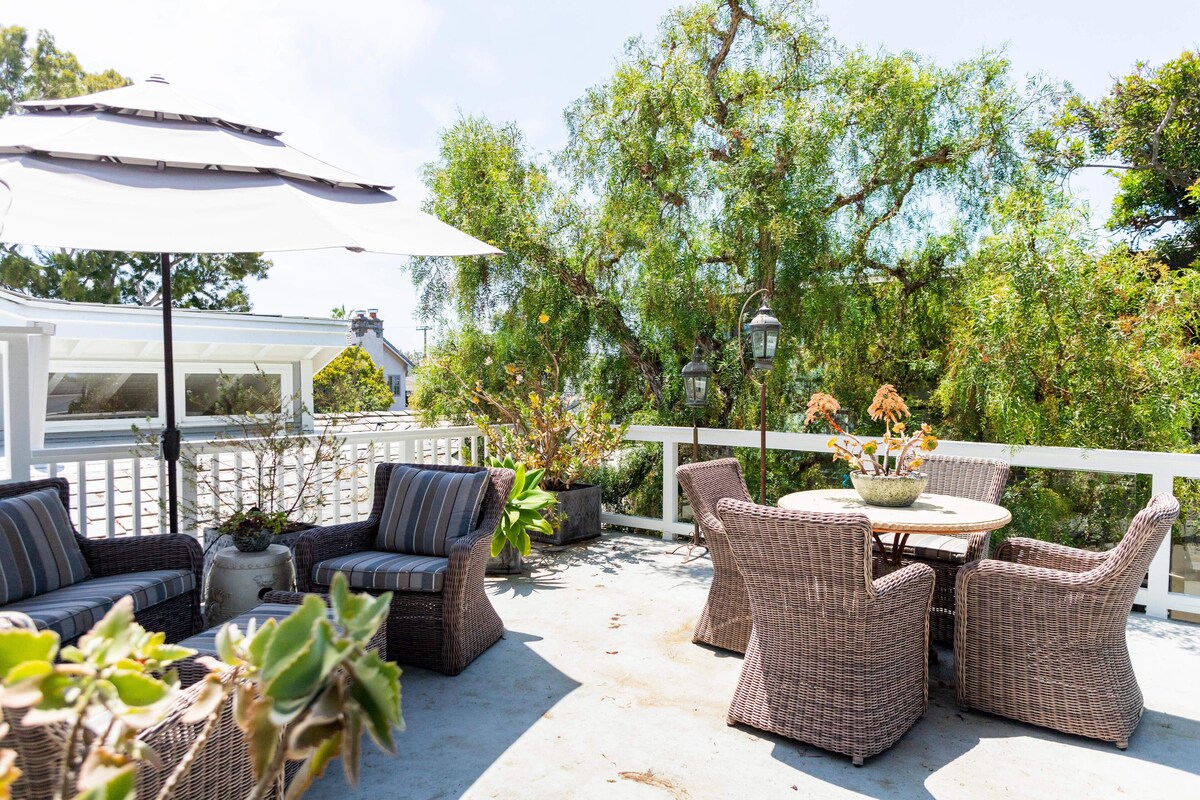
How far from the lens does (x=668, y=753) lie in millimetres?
2662

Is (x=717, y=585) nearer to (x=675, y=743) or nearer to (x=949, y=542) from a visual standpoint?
(x=675, y=743)

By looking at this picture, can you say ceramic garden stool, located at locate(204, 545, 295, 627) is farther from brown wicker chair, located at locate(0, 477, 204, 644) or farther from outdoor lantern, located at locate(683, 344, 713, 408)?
outdoor lantern, located at locate(683, 344, 713, 408)

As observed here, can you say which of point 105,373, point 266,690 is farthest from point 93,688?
point 105,373

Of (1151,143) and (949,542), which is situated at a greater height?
(1151,143)

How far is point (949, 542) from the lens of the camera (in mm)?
3920

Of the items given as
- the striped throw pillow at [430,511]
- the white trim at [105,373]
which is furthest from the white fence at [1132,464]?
the white trim at [105,373]

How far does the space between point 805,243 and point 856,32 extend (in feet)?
6.43

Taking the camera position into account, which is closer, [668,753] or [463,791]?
[463,791]

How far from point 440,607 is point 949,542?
260cm

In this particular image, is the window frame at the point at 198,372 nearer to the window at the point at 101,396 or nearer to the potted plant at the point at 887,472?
the window at the point at 101,396

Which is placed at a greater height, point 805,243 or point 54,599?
point 805,243

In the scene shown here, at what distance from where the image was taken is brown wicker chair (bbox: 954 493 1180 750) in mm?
2680

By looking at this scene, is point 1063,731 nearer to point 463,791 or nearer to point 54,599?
point 463,791

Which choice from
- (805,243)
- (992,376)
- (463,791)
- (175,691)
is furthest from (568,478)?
(175,691)
